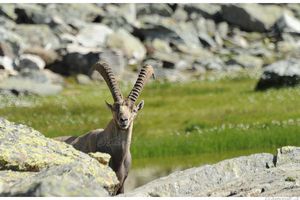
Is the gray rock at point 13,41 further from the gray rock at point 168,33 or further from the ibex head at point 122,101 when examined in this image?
the ibex head at point 122,101

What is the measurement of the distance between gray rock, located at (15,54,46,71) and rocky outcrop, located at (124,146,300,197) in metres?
56.8

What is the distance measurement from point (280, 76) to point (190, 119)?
13.8m

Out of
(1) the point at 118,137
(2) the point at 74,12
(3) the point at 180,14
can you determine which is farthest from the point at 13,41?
(1) the point at 118,137

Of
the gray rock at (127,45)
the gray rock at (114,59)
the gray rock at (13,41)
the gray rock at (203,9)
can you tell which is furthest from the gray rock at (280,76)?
the gray rock at (203,9)

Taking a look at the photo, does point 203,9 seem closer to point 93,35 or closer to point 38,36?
point 93,35

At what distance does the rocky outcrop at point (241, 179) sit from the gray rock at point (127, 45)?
68704mm

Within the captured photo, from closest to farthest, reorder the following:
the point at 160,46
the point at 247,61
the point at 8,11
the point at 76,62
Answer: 1. the point at 76,62
2. the point at 247,61
3. the point at 8,11
4. the point at 160,46

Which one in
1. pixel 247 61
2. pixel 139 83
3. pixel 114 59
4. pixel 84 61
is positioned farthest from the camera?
pixel 247 61

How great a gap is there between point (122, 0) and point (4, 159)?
9489cm

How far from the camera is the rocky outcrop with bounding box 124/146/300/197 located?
40.9 ft

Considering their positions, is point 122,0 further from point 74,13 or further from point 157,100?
point 157,100

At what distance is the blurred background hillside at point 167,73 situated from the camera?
31.8 meters

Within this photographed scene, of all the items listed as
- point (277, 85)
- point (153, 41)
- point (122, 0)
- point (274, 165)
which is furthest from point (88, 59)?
point (274, 165)

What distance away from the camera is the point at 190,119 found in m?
39.8
